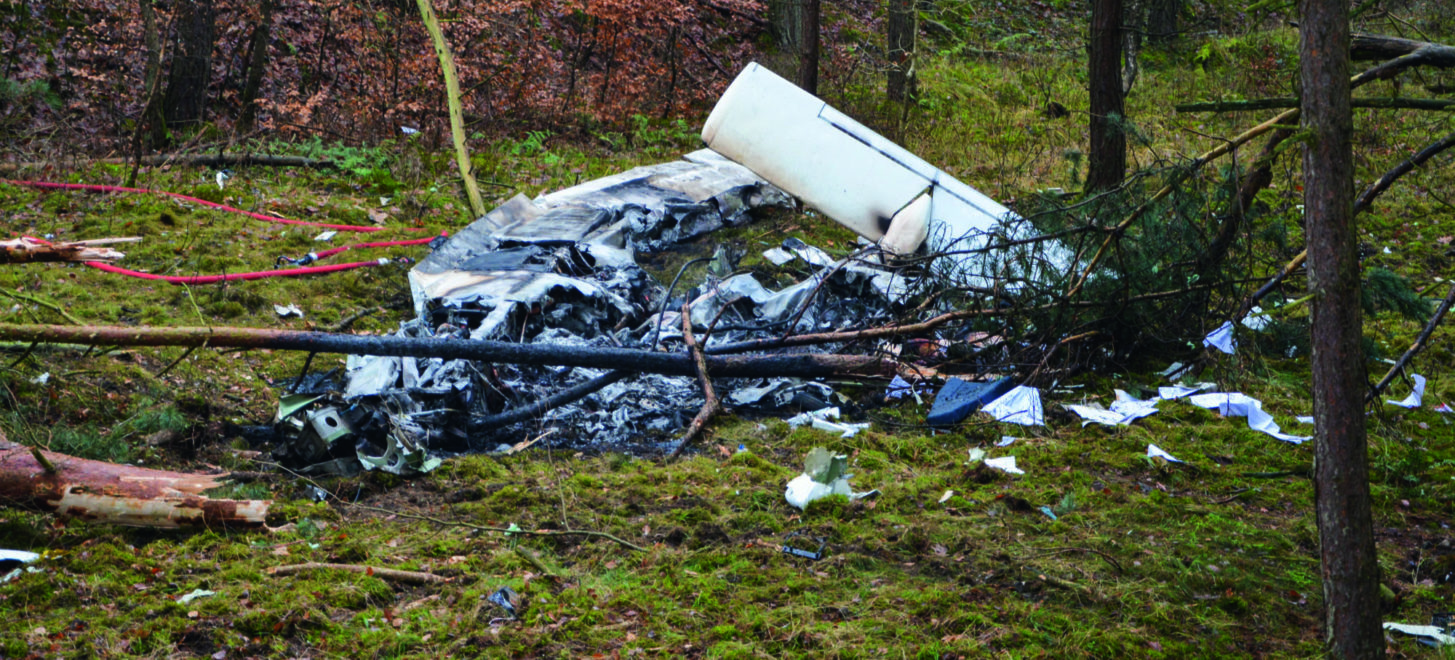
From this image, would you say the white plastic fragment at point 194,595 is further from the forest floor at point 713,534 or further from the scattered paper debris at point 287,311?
the scattered paper debris at point 287,311

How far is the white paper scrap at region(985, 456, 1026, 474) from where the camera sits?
4.59 meters

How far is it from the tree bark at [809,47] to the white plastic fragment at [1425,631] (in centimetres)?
754

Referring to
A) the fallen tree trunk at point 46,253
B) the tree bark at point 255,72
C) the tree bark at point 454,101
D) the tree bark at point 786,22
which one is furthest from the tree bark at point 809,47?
the fallen tree trunk at point 46,253

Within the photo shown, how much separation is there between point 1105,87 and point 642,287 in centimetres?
388

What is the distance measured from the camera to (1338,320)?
2.49 metres

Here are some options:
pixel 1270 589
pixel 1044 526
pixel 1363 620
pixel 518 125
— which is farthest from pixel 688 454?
pixel 518 125

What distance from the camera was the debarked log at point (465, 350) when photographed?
435 cm

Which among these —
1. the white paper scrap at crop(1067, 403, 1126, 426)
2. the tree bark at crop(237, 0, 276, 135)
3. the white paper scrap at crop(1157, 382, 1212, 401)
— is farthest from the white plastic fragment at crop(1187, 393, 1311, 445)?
the tree bark at crop(237, 0, 276, 135)

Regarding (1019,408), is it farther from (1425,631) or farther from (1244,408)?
(1425,631)

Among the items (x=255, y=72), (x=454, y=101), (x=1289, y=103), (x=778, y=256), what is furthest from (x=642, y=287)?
(x=255, y=72)

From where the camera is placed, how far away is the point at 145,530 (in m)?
3.73

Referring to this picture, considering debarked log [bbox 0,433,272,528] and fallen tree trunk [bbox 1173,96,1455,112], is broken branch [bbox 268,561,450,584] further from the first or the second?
fallen tree trunk [bbox 1173,96,1455,112]

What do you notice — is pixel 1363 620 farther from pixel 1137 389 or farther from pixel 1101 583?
pixel 1137 389

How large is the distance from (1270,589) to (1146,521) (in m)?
0.62
